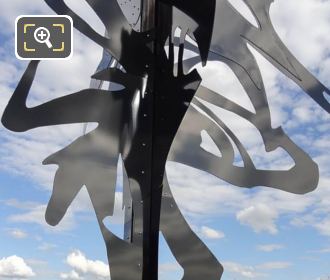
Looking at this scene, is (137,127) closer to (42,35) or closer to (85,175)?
(85,175)

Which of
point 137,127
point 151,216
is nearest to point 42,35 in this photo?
point 137,127

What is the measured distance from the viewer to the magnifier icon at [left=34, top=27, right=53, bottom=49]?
3553mm

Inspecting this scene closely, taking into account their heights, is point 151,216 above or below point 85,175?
below

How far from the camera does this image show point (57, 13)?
12.3ft

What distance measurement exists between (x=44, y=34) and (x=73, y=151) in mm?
721

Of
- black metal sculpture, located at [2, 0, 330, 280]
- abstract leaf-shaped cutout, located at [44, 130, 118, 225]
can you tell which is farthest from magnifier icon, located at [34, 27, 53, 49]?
abstract leaf-shaped cutout, located at [44, 130, 118, 225]

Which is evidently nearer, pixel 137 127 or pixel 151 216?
pixel 151 216

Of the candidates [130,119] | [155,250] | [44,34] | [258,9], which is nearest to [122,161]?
[130,119]

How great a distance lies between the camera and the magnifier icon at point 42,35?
355cm

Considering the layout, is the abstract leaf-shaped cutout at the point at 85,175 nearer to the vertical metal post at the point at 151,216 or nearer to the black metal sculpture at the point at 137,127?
the black metal sculpture at the point at 137,127

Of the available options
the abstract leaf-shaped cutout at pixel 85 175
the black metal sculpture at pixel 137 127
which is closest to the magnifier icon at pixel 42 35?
the black metal sculpture at pixel 137 127

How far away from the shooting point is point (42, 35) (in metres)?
3.59

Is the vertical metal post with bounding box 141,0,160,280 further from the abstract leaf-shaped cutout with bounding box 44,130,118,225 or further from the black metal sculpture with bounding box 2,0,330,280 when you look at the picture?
the abstract leaf-shaped cutout with bounding box 44,130,118,225

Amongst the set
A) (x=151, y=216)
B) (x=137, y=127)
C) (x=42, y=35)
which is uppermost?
(x=42, y=35)
